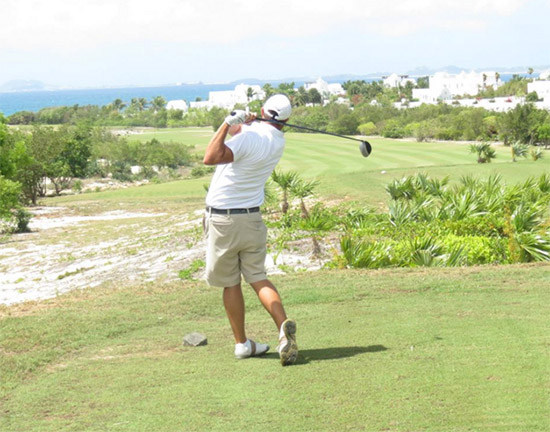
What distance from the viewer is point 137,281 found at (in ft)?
41.3

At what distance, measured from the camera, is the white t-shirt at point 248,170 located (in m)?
5.90

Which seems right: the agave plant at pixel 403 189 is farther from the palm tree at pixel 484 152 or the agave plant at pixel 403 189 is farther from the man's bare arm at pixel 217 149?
the palm tree at pixel 484 152

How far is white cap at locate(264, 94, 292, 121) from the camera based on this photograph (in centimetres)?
602

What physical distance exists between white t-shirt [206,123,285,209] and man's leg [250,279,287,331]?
66cm

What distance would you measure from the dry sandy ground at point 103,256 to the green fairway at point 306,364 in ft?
12.5

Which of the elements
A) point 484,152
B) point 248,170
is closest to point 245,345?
point 248,170

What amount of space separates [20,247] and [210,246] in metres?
15.1

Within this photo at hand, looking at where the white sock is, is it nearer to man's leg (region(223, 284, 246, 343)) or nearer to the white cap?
man's leg (region(223, 284, 246, 343))

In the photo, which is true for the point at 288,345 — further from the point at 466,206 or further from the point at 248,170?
the point at 466,206

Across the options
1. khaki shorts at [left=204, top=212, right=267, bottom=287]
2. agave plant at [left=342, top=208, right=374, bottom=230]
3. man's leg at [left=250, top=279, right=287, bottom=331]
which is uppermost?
khaki shorts at [left=204, top=212, right=267, bottom=287]

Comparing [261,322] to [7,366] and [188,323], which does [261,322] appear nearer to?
[188,323]

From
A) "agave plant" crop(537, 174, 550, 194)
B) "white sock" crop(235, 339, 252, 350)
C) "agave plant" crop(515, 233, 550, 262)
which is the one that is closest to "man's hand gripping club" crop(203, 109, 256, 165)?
"white sock" crop(235, 339, 252, 350)

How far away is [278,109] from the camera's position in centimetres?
602

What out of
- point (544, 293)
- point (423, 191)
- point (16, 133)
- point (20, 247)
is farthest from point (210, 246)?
point (16, 133)
